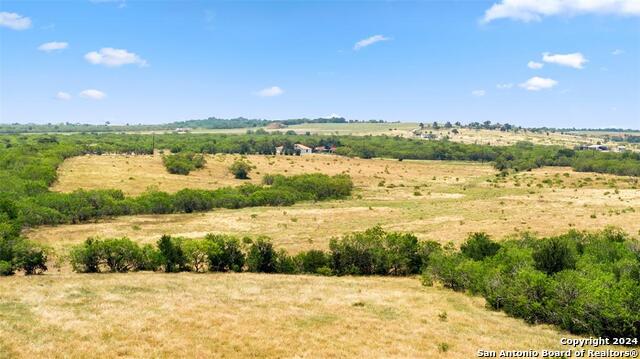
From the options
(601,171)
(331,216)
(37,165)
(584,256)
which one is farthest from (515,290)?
(601,171)

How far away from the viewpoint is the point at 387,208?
102125 millimetres

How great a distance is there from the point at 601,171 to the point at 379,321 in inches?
6888

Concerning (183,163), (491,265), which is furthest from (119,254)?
(183,163)

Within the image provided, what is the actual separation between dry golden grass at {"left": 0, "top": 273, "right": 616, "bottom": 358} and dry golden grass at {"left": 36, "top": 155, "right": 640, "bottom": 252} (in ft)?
76.7

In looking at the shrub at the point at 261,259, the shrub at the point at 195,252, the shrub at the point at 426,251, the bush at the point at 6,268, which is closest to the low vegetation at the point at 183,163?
the shrub at the point at 195,252

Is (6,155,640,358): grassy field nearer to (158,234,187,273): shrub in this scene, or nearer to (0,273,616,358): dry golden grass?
(0,273,616,358): dry golden grass

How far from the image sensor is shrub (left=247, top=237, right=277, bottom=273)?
5278 cm

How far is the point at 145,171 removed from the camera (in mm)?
150000

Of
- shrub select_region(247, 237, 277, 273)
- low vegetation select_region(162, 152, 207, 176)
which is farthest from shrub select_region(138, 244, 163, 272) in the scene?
low vegetation select_region(162, 152, 207, 176)

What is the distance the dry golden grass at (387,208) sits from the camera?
7594 centimetres

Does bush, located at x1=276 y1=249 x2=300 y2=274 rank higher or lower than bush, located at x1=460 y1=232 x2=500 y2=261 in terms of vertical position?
lower

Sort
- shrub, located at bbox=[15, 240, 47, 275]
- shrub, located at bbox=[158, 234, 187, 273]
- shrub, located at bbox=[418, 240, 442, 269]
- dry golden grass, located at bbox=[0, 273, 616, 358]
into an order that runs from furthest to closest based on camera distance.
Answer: shrub, located at bbox=[418, 240, 442, 269] → shrub, located at bbox=[158, 234, 187, 273] → shrub, located at bbox=[15, 240, 47, 275] → dry golden grass, located at bbox=[0, 273, 616, 358]

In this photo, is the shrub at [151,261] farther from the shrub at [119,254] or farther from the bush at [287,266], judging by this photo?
the bush at [287,266]

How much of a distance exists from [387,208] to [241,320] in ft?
232
